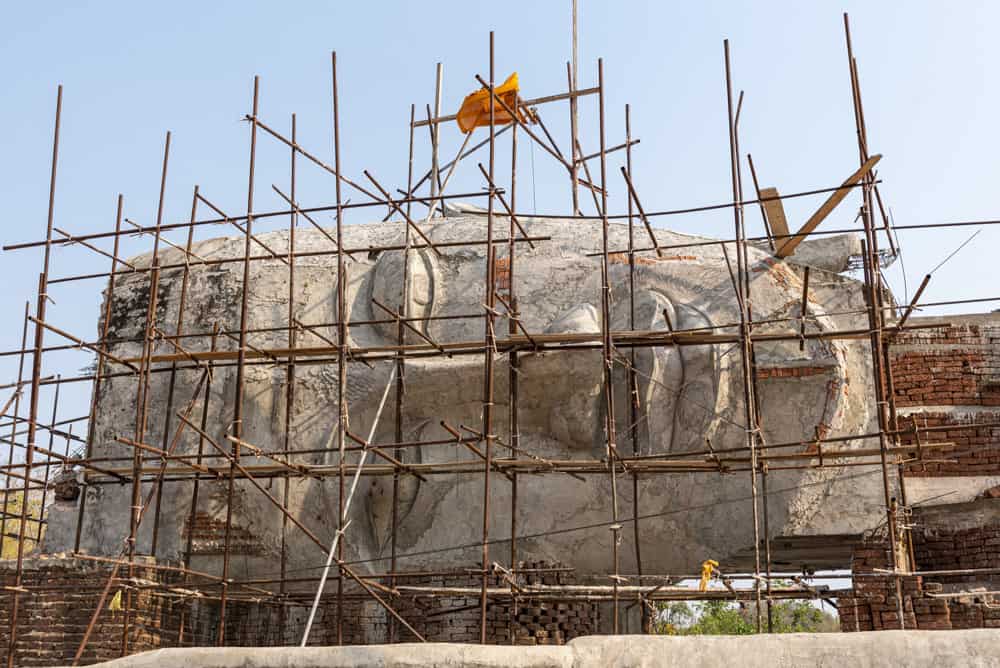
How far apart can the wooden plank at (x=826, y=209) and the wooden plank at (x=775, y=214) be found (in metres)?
0.12

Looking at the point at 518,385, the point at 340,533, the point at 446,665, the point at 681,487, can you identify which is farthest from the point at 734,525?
the point at 446,665

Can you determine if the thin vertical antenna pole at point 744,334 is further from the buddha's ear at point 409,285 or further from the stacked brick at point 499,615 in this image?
the buddha's ear at point 409,285

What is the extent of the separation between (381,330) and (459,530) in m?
2.38

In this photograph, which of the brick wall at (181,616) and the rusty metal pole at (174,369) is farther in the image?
the rusty metal pole at (174,369)

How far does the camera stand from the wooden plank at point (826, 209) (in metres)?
10.8

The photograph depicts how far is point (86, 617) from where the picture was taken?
11.4 metres

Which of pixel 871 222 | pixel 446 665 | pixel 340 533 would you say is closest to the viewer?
pixel 446 665

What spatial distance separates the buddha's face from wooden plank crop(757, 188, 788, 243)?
34 centimetres

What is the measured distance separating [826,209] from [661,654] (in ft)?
22.6

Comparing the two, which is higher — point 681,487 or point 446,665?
point 681,487

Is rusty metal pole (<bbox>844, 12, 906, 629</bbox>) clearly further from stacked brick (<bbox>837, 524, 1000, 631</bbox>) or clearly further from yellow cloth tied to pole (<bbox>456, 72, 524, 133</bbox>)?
yellow cloth tied to pole (<bbox>456, 72, 524, 133</bbox>)

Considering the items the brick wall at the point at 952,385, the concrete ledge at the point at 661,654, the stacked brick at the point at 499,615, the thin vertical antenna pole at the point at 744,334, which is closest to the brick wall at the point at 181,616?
the stacked brick at the point at 499,615

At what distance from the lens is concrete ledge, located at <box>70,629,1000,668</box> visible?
17.9ft

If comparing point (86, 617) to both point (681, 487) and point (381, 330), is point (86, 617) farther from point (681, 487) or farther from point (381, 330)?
point (681, 487)
